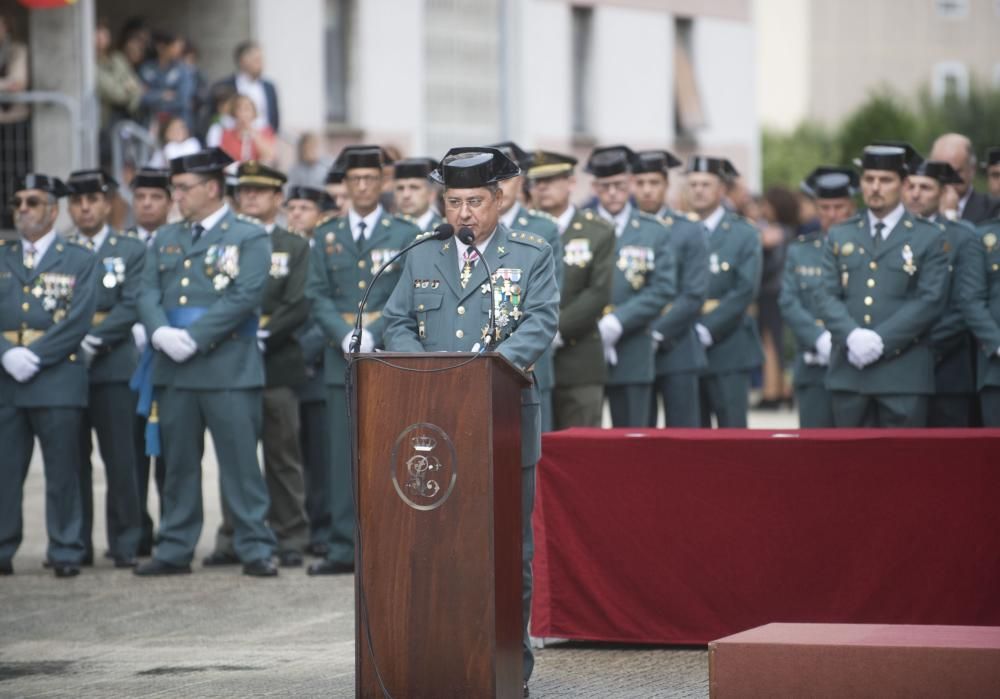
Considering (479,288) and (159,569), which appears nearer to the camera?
(479,288)

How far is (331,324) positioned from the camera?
10820 millimetres

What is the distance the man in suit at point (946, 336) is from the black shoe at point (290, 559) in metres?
3.79

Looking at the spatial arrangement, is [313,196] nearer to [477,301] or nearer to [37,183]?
[37,183]

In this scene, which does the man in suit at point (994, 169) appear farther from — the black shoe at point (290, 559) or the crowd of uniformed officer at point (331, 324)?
the black shoe at point (290, 559)

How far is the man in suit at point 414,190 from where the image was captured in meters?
11.0

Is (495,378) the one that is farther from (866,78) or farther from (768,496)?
(866,78)

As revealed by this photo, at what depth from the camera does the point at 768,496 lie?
26.6 feet

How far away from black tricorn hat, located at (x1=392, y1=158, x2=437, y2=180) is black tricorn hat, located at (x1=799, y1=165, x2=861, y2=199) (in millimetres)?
2496

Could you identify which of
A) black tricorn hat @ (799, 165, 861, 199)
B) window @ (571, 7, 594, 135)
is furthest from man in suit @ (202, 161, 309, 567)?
window @ (571, 7, 594, 135)

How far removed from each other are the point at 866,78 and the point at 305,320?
45183 millimetres

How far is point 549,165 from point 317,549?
2.82 meters

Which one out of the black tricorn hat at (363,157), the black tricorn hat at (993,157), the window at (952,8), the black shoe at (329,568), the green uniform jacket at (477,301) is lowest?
the black shoe at (329,568)

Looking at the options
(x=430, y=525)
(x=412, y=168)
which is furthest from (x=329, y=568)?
(x=430, y=525)

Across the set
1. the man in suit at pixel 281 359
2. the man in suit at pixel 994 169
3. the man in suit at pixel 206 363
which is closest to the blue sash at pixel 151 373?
the man in suit at pixel 206 363
